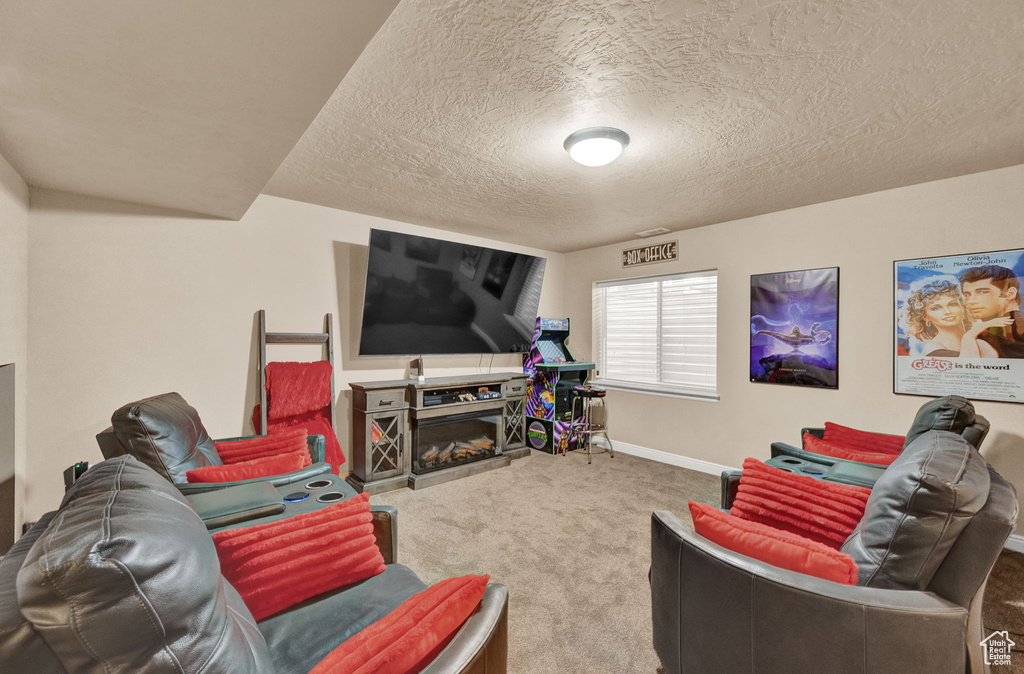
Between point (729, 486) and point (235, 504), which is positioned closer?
point (235, 504)

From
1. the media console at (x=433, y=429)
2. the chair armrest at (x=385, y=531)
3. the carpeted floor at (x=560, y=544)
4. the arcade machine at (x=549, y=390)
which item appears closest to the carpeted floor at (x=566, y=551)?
the carpeted floor at (x=560, y=544)

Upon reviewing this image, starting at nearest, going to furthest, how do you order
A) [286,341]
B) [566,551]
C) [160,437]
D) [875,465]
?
[160,437] < [875,465] < [566,551] < [286,341]

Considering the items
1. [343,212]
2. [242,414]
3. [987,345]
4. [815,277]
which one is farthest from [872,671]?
[343,212]

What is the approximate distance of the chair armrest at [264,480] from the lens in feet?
5.55

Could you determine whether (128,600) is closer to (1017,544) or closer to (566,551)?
(566,551)

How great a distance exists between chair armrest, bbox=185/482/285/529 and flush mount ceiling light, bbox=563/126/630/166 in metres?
2.18

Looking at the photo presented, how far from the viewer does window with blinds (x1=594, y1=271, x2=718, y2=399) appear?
165 inches

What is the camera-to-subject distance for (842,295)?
10.9 ft

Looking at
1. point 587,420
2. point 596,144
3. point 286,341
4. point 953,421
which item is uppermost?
point 596,144

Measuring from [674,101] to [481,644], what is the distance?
2206mm

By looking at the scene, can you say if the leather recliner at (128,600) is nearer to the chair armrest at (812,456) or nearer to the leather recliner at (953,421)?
the chair armrest at (812,456)

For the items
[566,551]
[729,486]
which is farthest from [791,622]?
[566,551]

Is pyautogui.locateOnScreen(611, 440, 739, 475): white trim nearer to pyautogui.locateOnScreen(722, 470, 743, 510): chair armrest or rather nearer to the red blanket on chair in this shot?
pyautogui.locateOnScreen(722, 470, 743, 510): chair armrest

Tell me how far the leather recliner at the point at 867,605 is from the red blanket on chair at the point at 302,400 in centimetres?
275
